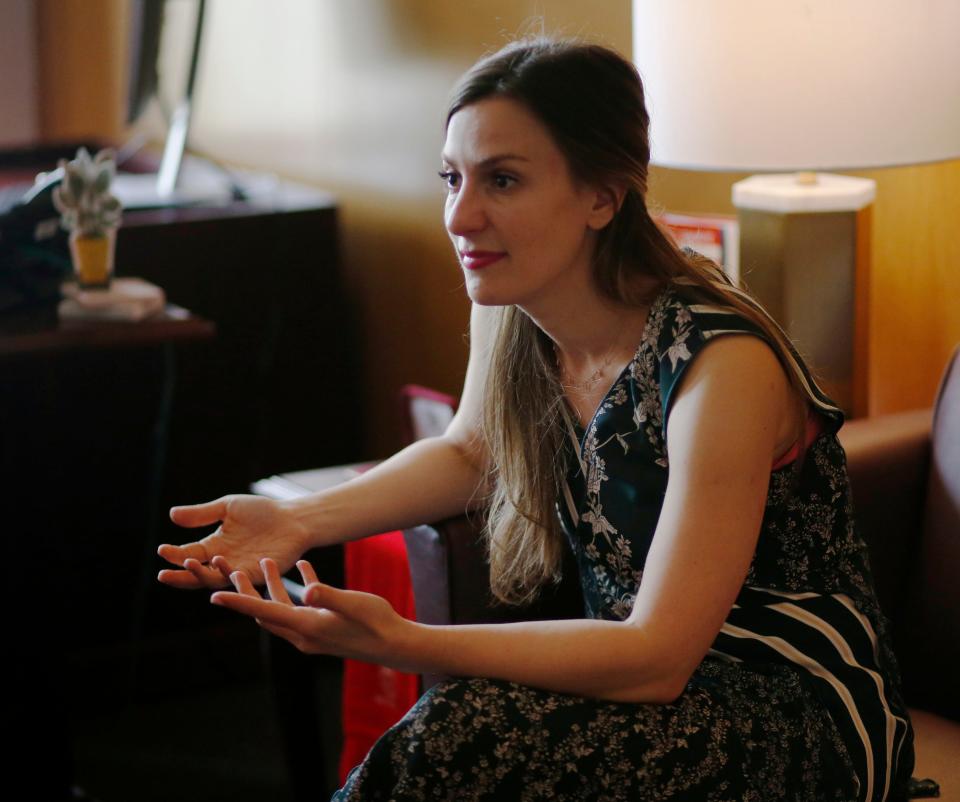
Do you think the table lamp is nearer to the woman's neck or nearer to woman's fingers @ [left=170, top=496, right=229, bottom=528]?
the woman's neck

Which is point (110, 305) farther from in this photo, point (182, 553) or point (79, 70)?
point (79, 70)

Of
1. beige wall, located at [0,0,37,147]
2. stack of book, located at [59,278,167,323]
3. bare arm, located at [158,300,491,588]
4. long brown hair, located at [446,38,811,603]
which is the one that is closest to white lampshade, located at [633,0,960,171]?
long brown hair, located at [446,38,811,603]

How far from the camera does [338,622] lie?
1126 millimetres

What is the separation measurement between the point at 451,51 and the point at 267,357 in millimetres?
775

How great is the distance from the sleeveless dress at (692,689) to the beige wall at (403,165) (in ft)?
1.98

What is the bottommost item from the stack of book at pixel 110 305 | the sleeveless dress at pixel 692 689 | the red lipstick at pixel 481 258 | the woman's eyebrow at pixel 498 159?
the sleeveless dress at pixel 692 689

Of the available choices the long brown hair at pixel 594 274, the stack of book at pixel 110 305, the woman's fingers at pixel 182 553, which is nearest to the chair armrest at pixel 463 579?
the long brown hair at pixel 594 274

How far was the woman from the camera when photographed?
114 centimetres

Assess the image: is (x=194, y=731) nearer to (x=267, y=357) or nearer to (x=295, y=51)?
(x=267, y=357)

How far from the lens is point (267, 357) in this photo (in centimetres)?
291

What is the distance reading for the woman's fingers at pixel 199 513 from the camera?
4.57 ft

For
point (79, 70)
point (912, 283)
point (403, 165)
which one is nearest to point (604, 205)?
point (912, 283)

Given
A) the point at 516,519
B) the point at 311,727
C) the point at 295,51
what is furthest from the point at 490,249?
the point at 295,51

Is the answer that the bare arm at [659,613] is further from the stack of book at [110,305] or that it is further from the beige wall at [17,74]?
the beige wall at [17,74]
